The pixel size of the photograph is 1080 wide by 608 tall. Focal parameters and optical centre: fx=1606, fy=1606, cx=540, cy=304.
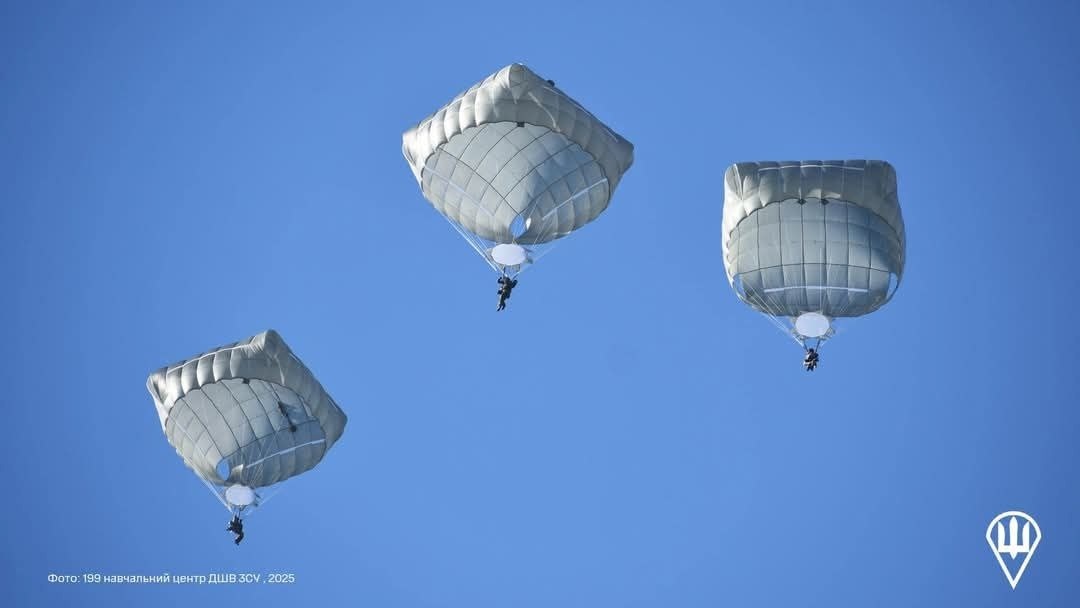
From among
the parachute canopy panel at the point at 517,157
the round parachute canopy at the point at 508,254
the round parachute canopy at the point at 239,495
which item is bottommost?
the round parachute canopy at the point at 239,495

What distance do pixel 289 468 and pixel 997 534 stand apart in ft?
81.2

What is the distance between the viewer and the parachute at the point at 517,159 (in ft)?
109

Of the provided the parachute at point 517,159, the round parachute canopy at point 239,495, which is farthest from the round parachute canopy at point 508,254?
the round parachute canopy at point 239,495

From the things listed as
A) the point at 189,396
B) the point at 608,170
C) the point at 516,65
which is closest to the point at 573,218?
the point at 608,170

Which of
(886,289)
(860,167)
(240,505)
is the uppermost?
(860,167)

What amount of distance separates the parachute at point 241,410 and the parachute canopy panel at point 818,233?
979cm

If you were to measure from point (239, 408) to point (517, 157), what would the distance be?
785 centimetres

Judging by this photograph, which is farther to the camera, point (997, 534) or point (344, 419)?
point (997, 534)

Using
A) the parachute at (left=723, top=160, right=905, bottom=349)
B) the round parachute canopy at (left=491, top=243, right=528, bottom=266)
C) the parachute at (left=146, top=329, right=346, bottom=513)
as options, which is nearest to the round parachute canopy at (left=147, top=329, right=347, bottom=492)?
the parachute at (left=146, top=329, right=346, bottom=513)

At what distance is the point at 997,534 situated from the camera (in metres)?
49.5

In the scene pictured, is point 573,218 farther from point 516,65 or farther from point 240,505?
point 240,505

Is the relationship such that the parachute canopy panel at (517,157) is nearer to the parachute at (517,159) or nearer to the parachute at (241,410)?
the parachute at (517,159)

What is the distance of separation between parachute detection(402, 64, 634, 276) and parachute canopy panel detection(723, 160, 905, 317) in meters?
2.96

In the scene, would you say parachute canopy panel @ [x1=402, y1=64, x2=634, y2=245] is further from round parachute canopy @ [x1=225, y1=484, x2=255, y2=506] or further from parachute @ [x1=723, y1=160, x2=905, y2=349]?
round parachute canopy @ [x1=225, y1=484, x2=255, y2=506]
